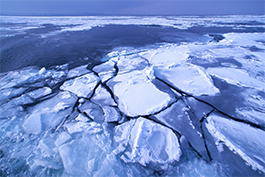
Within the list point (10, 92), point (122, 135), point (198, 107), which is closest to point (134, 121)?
point (122, 135)

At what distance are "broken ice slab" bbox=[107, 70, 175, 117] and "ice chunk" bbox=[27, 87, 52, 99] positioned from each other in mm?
1297

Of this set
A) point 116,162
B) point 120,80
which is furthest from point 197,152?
point 120,80

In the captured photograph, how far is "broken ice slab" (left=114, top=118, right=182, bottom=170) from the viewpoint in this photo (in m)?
1.25

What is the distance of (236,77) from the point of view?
2.65m

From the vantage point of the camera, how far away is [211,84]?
2.42 m

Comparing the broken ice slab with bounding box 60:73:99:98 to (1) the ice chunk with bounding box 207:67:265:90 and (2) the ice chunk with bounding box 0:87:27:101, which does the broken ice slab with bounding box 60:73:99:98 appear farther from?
(1) the ice chunk with bounding box 207:67:265:90

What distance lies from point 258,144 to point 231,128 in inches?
11.0

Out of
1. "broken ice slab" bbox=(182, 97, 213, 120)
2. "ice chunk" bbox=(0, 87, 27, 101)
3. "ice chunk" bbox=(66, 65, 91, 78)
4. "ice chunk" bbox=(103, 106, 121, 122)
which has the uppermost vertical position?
"ice chunk" bbox=(66, 65, 91, 78)

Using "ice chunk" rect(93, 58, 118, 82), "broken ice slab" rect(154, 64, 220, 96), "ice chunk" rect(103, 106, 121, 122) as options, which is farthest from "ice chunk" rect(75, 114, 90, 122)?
"broken ice slab" rect(154, 64, 220, 96)

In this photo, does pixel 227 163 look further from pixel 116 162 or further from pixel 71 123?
pixel 71 123

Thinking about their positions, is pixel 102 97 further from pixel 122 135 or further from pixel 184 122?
pixel 184 122

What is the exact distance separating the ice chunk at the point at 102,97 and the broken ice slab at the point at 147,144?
1.98ft

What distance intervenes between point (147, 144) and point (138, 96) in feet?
3.03

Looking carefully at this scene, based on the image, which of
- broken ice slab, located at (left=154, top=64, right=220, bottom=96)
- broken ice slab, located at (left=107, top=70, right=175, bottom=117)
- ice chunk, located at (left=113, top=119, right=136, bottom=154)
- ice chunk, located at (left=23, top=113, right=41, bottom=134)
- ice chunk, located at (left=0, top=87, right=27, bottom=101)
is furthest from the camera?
broken ice slab, located at (left=154, top=64, right=220, bottom=96)
